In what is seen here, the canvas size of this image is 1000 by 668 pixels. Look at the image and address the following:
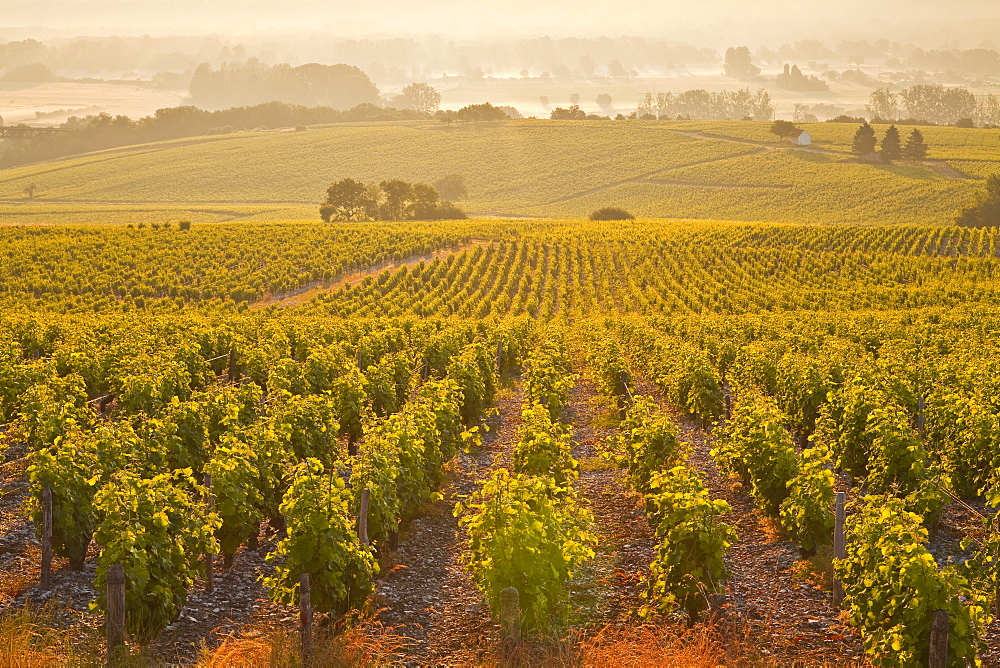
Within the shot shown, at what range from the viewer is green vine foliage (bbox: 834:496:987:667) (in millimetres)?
8391

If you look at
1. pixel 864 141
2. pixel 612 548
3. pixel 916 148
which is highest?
pixel 864 141

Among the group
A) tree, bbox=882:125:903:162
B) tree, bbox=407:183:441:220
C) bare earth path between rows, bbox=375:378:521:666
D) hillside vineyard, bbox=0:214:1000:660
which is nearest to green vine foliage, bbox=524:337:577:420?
hillside vineyard, bbox=0:214:1000:660

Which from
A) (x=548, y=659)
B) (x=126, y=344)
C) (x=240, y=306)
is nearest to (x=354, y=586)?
(x=548, y=659)

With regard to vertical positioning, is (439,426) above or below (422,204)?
below

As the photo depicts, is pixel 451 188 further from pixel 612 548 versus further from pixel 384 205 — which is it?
pixel 612 548

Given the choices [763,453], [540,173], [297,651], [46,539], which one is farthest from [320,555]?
[540,173]

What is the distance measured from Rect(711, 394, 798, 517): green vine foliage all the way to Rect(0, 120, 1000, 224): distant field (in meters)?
101

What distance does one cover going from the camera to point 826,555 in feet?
40.4

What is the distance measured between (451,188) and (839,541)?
13604 centimetres

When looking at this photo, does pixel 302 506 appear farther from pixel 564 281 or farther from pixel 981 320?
pixel 564 281

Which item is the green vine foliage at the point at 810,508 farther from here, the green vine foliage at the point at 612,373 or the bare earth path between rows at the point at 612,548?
the green vine foliage at the point at 612,373

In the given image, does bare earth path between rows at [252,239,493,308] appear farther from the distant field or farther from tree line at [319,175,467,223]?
the distant field

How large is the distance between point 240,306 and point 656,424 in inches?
1775

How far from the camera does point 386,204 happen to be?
107m
